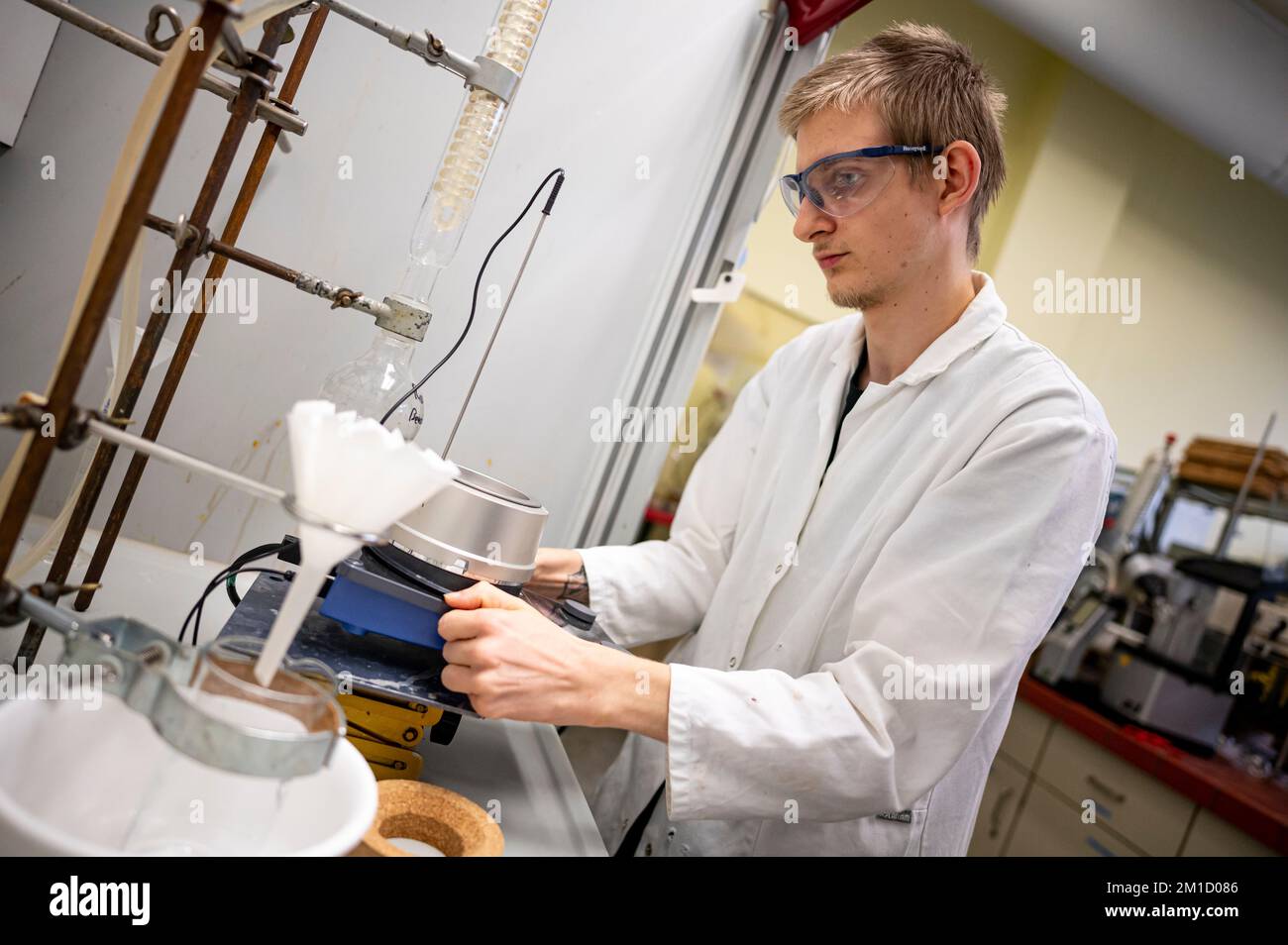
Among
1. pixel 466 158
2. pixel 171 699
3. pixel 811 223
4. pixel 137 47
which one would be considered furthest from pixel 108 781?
pixel 811 223

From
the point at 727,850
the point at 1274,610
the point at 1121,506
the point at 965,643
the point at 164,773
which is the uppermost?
the point at 1121,506

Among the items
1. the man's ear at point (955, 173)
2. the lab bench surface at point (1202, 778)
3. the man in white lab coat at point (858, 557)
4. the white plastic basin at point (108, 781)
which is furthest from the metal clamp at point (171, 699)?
the lab bench surface at point (1202, 778)

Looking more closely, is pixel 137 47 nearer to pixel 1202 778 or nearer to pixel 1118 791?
pixel 1202 778

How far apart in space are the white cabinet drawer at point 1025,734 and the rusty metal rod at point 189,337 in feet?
9.40

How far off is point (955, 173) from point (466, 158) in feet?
2.40

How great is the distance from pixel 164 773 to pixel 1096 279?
442 cm

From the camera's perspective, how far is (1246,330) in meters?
4.19

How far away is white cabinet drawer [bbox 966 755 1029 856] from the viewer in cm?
289

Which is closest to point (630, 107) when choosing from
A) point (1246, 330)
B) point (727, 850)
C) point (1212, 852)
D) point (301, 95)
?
point (301, 95)

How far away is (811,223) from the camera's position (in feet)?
4.13

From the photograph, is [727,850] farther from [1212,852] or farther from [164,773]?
[1212,852]

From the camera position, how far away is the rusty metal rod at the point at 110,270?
17.8 inches
